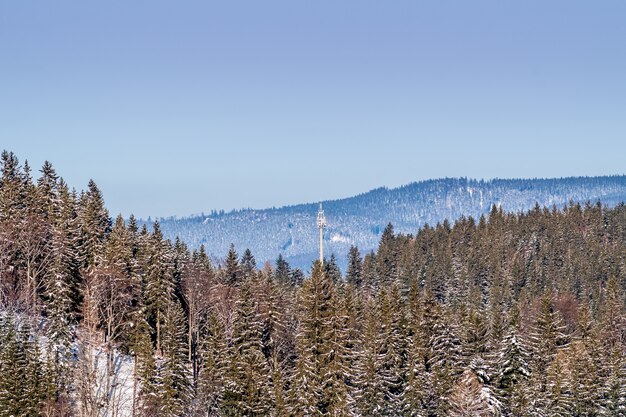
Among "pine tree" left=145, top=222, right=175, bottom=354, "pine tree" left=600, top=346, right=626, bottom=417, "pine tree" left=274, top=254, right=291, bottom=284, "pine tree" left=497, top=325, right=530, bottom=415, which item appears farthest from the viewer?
"pine tree" left=274, top=254, right=291, bottom=284

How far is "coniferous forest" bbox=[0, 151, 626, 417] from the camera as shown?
53381mm

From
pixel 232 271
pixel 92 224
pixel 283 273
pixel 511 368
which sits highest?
pixel 92 224

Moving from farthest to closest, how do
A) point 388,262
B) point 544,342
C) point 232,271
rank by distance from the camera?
point 388,262 → point 232,271 → point 544,342

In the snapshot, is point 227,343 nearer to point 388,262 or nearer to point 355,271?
point 355,271

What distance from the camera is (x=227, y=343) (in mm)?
66812

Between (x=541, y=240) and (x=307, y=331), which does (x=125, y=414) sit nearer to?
(x=307, y=331)

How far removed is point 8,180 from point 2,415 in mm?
41797

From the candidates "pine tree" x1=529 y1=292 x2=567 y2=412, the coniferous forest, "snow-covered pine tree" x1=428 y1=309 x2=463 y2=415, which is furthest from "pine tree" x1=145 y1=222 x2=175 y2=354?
"pine tree" x1=529 y1=292 x2=567 y2=412

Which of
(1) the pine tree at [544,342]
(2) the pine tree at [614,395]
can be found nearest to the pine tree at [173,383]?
(1) the pine tree at [544,342]

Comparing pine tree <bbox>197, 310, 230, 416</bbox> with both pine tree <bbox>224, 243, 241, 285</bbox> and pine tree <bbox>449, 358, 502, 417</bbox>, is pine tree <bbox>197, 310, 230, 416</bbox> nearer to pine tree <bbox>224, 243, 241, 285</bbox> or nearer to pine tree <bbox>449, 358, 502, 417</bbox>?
pine tree <bbox>449, 358, 502, 417</bbox>

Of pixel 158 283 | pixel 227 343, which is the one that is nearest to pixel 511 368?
pixel 227 343

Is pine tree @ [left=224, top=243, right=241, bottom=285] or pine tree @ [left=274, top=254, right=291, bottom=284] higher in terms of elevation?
pine tree @ [left=224, top=243, right=241, bottom=285]

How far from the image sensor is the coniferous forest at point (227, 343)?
53381 mm

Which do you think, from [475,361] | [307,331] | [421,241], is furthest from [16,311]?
[421,241]
